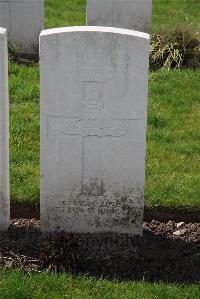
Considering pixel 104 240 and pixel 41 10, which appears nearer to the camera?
pixel 104 240

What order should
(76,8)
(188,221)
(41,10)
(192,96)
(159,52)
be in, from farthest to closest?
(76,8) < (41,10) < (159,52) < (192,96) < (188,221)

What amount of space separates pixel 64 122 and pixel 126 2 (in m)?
6.41

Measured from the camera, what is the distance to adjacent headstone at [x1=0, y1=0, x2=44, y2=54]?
1044cm

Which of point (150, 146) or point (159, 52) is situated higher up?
point (159, 52)

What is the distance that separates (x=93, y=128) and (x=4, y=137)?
0.63m

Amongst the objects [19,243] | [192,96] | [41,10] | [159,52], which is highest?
[41,10]

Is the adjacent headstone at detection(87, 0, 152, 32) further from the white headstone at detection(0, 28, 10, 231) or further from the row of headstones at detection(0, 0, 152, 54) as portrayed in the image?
the white headstone at detection(0, 28, 10, 231)

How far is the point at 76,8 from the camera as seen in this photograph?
1325 centimetres

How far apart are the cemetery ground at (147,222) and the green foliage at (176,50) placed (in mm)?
1279

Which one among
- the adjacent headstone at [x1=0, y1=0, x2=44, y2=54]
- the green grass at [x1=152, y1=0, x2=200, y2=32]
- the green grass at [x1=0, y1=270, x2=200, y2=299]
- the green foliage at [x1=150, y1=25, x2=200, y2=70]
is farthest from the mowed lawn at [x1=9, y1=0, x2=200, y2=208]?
the green grass at [x1=152, y1=0, x2=200, y2=32]

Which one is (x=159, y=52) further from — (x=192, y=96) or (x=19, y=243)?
(x=19, y=243)

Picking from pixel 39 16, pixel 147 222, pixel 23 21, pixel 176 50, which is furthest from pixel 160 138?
pixel 23 21

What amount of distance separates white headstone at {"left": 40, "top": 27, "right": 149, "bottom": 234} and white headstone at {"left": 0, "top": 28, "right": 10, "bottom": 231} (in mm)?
255

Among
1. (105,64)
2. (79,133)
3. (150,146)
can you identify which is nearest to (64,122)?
(79,133)
